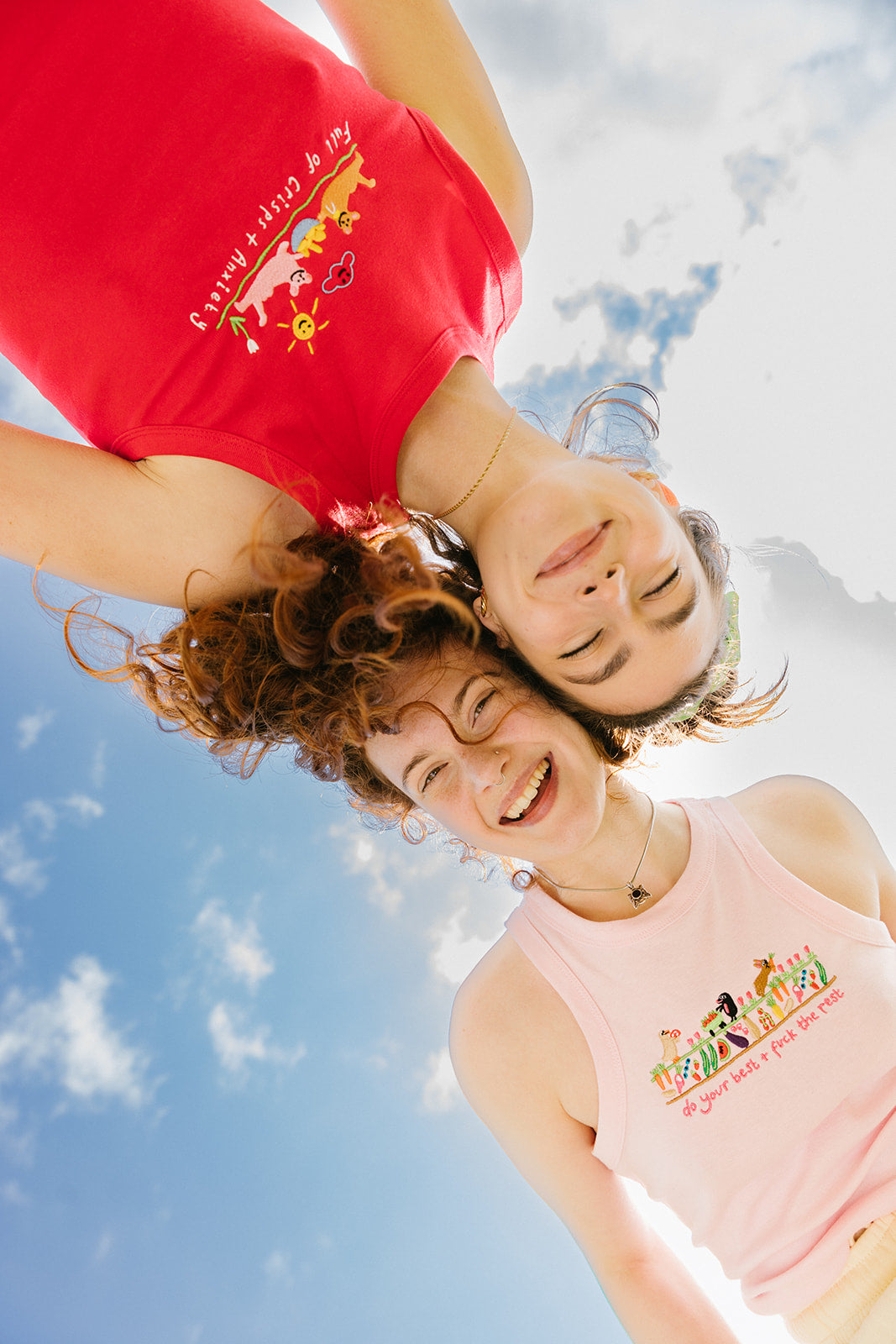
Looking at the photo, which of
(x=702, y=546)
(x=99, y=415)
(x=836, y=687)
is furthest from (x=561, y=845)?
(x=836, y=687)

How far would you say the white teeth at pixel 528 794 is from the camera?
3.78 feet

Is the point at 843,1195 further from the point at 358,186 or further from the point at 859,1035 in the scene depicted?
the point at 358,186

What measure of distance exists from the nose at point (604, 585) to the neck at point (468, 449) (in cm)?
16

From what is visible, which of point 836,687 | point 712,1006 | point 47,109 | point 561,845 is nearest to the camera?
point 47,109

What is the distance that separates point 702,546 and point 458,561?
1.18 feet

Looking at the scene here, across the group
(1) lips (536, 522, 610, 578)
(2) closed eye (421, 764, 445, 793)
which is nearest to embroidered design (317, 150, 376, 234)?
(1) lips (536, 522, 610, 578)

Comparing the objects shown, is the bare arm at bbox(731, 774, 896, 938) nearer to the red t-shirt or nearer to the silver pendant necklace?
the silver pendant necklace

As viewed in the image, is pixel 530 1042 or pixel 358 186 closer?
pixel 358 186

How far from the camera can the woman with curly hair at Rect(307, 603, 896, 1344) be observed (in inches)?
45.5

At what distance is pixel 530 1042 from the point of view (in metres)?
1.29

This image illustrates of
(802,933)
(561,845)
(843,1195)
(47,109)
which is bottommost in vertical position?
(843,1195)

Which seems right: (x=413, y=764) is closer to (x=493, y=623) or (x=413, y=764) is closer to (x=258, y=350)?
(x=493, y=623)

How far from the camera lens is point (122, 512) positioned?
3.28 ft

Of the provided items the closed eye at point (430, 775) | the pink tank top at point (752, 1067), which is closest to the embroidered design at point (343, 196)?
the closed eye at point (430, 775)
